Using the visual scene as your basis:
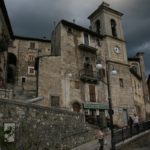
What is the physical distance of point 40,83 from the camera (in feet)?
77.6

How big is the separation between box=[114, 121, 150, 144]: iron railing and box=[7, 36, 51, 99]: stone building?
71.5ft

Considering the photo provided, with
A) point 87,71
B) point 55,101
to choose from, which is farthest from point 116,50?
point 55,101

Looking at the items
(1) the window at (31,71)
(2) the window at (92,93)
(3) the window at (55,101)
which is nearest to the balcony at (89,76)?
(2) the window at (92,93)

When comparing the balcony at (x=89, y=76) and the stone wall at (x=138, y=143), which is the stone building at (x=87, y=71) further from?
the stone wall at (x=138, y=143)

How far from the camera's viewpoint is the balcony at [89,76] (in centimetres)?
2608

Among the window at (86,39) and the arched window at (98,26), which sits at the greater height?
the arched window at (98,26)

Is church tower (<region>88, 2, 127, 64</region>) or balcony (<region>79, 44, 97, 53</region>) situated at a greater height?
church tower (<region>88, 2, 127, 64</region>)

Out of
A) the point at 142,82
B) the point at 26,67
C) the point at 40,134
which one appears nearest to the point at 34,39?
the point at 26,67

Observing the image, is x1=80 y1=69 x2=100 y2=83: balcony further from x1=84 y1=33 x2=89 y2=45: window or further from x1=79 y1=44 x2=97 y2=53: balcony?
x1=84 y1=33 x2=89 y2=45: window

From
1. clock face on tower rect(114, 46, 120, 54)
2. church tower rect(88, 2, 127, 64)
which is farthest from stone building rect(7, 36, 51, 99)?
clock face on tower rect(114, 46, 120, 54)

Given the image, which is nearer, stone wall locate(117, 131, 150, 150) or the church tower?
stone wall locate(117, 131, 150, 150)

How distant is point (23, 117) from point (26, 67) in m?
25.4

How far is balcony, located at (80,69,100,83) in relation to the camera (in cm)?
2608

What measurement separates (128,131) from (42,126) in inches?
241
